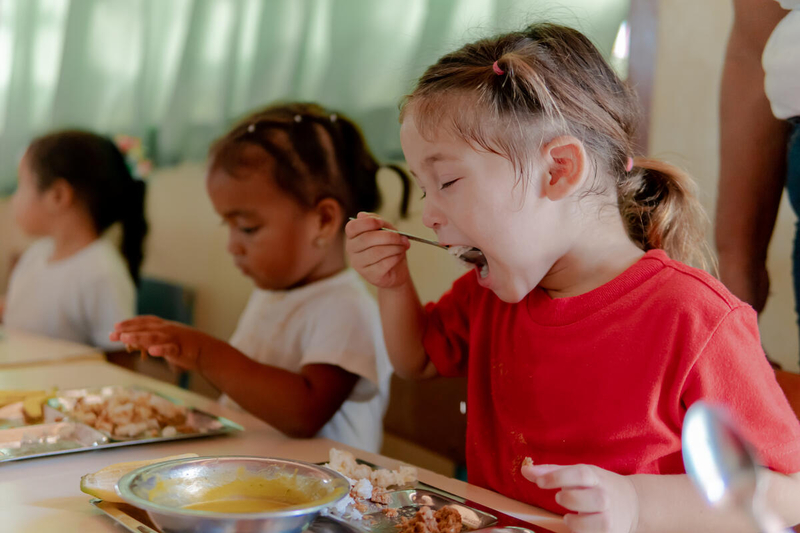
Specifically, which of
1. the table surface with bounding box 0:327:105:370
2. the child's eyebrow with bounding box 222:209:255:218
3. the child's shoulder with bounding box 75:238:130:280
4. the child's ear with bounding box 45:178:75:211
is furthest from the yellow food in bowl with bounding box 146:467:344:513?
the child's ear with bounding box 45:178:75:211

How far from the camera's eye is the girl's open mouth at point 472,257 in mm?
844

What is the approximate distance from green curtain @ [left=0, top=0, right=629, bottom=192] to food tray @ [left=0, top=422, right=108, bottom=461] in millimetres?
778

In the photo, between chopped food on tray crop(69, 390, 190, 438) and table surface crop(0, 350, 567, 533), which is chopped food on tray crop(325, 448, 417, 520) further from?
chopped food on tray crop(69, 390, 190, 438)

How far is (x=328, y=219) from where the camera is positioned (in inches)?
52.5

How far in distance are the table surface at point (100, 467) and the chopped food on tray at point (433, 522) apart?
9 centimetres

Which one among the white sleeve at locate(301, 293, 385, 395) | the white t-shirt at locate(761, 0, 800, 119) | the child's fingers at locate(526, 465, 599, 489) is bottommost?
the white sleeve at locate(301, 293, 385, 395)

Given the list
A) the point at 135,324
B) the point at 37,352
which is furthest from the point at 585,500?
the point at 37,352

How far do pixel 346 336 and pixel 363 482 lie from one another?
49cm

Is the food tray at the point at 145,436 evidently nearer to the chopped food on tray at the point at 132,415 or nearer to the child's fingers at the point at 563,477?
the chopped food on tray at the point at 132,415

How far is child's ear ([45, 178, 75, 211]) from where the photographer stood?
2.18 metres

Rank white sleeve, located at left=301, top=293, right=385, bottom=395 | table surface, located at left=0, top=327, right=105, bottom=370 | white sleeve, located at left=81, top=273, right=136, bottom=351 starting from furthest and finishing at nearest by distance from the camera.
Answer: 1. white sleeve, located at left=81, top=273, right=136, bottom=351
2. table surface, located at left=0, top=327, right=105, bottom=370
3. white sleeve, located at left=301, top=293, right=385, bottom=395

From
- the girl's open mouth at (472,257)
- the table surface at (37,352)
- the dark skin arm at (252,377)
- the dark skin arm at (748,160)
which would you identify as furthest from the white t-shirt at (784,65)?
the table surface at (37,352)

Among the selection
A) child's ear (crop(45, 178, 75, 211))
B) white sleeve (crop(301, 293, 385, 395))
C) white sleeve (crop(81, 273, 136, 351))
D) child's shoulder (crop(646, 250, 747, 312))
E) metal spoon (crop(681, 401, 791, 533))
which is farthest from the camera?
child's ear (crop(45, 178, 75, 211))

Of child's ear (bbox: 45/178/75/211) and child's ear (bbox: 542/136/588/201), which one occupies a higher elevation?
child's ear (bbox: 542/136/588/201)
